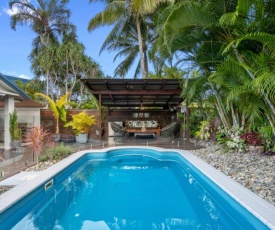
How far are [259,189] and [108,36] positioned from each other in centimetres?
1618

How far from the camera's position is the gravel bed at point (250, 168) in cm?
440

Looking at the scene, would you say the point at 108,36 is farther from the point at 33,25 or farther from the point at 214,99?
the point at 214,99

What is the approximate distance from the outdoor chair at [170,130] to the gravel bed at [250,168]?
4924 millimetres

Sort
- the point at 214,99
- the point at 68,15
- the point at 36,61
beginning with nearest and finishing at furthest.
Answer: the point at 214,99 → the point at 36,61 → the point at 68,15

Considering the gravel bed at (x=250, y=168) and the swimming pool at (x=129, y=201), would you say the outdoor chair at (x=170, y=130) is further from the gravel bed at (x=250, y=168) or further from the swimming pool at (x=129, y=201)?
the swimming pool at (x=129, y=201)

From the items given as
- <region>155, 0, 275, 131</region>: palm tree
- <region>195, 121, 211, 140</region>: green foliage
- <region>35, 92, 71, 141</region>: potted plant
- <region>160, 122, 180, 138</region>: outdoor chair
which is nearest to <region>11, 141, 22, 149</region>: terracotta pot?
<region>35, 92, 71, 141</region>: potted plant

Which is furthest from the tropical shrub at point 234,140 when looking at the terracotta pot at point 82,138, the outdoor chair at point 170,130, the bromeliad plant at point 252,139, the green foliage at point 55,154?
the terracotta pot at point 82,138

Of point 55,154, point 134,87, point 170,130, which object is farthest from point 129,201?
point 170,130

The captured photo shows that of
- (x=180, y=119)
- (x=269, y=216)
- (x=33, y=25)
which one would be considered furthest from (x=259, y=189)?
(x=33, y=25)

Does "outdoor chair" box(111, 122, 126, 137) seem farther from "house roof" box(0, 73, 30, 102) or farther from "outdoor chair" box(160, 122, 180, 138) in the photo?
"house roof" box(0, 73, 30, 102)

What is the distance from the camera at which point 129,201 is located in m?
4.83

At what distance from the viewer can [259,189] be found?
14.3 ft

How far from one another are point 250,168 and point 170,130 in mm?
7546

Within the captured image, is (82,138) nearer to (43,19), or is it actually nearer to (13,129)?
(13,129)
